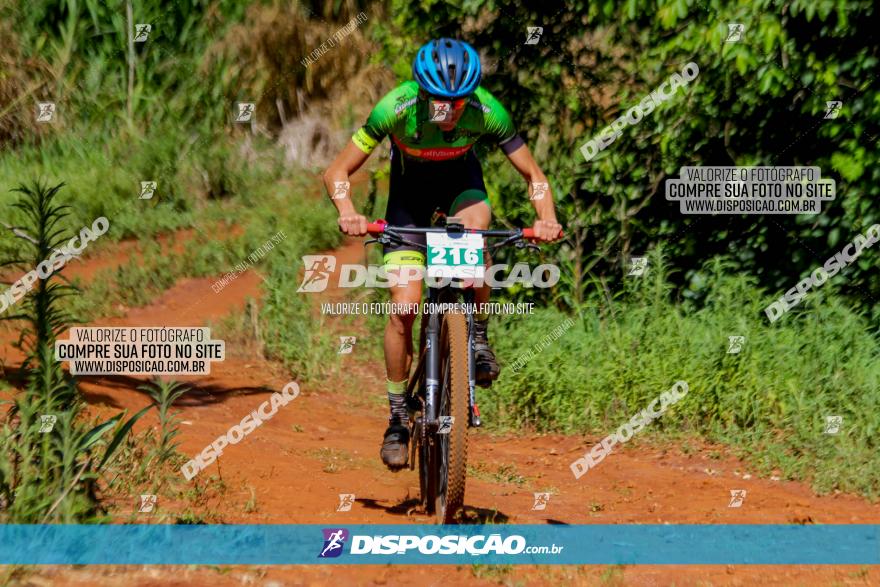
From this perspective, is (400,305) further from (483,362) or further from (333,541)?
(333,541)

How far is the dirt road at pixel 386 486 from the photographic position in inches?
205

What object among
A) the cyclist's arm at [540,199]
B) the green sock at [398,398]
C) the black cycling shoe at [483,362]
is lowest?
the green sock at [398,398]

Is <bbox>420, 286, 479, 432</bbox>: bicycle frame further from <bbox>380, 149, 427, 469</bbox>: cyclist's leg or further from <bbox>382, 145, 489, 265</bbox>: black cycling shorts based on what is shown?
<bbox>382, 145, 489, 265</bbox>: black cycling shorts

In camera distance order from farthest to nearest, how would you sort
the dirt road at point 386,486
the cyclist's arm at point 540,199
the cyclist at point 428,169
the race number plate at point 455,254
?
the cyclist's arm at point 540,199
the cyclist at point 428,169
the race number plate at point 455,254
the dirt road at point 386,486

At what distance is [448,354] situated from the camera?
583 cm

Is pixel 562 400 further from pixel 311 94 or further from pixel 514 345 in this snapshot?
pixel 311 94

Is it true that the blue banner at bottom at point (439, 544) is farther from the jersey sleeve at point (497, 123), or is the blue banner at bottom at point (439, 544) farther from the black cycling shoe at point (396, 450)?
the jersey sleeve at point (497, 123)

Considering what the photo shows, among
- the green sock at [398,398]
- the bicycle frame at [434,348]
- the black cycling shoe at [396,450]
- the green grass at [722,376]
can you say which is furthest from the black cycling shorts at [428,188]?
the green grass at [722,376]

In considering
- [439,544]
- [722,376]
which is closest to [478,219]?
[439,544]

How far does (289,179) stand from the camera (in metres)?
14.2

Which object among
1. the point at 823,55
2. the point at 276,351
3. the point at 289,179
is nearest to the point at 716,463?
the point at 823,55

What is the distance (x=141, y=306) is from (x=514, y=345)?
13.3 feet

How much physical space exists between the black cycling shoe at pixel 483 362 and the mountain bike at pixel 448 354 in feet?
0.62

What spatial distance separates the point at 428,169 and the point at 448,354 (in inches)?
48.0
